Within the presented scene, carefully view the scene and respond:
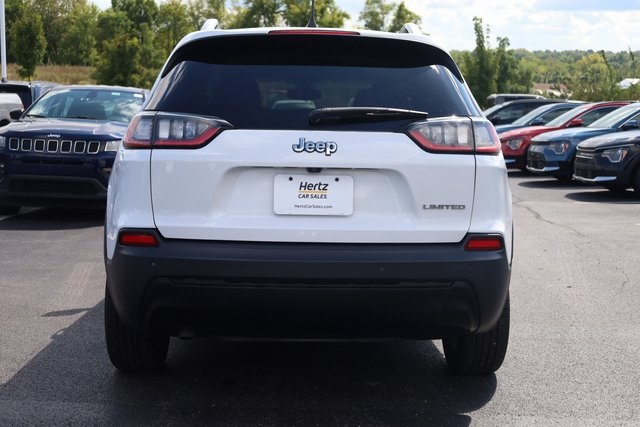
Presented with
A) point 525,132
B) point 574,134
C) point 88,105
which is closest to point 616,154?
point 574,134

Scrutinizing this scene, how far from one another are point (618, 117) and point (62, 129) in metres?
10.6

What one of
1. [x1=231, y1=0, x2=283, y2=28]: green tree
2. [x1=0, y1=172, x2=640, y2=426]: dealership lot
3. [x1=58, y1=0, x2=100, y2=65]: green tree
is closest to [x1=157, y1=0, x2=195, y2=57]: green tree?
[x1=231, y1=0, x2=283, y2=28]: green tree

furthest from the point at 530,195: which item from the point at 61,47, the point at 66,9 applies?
the point at 66,9

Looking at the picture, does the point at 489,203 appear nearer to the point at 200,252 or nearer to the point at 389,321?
the point at 389,321

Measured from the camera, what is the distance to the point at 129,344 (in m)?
4.64

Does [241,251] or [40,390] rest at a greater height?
[241,251]

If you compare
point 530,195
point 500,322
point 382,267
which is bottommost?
point 530,195

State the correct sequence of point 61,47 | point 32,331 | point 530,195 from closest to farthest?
point 32,331, point 530,195, point 61,47

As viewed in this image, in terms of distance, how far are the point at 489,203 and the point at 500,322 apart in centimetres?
79

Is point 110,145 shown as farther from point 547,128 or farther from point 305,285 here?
point 547,128

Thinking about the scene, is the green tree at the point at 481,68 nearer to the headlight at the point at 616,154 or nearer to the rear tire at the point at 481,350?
the headlight at the point at 616,154

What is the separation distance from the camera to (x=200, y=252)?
3914 millimetres

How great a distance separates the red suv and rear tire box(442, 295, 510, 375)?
15.2 m

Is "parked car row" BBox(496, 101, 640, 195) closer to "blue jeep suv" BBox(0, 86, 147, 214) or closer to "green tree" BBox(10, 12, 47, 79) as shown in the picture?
"blue jeep suv" BBox(0, 86, 147, 214)
